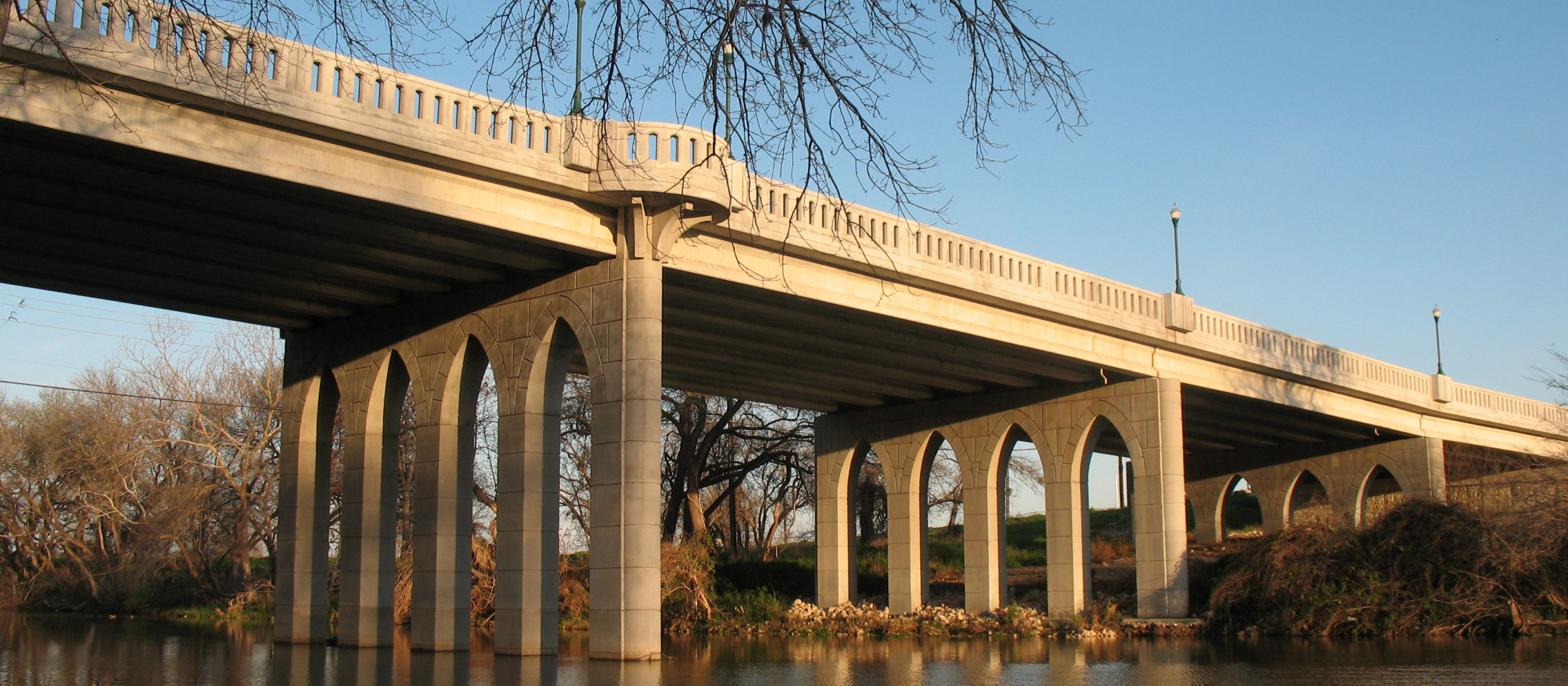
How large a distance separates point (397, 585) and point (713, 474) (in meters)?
15.8

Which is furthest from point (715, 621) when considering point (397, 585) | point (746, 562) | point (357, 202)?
point (357, 202)

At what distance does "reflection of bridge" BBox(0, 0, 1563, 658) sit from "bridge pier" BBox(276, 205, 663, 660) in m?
0.05

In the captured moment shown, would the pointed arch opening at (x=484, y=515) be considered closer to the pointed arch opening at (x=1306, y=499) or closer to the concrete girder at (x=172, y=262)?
the concrete girder at (x=172, y=262)

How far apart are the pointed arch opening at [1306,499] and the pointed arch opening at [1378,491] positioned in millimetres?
1240

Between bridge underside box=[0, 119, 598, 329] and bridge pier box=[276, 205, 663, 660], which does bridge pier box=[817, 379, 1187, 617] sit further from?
bridge underside box=[0, 119, 598, 329]

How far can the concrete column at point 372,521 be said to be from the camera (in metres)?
25.1

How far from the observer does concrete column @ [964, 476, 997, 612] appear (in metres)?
34.3

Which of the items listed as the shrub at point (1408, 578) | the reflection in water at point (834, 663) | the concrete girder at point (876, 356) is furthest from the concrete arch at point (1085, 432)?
the reflection in water at point (834, 663)

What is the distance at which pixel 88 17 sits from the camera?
49.3ft

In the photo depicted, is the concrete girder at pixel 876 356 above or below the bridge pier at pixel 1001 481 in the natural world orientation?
above

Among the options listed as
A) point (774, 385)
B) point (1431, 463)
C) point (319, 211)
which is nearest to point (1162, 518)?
point (774, 385)

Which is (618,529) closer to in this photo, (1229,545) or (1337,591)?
(1337,591)

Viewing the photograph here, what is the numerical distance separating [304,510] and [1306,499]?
4380 centimetres

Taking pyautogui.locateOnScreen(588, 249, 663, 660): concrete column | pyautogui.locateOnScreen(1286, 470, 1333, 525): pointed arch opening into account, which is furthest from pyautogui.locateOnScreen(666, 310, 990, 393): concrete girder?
pyautogui.locateOnScreen(1286, 470, 1333, 525): pointed arch opening
